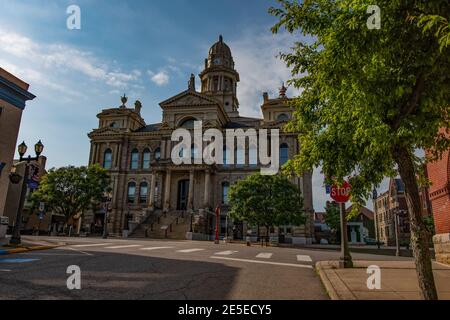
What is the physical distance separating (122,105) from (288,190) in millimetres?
35876

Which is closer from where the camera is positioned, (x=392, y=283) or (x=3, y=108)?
(x=392, y=283)

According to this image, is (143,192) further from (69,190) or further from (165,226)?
(165,226)

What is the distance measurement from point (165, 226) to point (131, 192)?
49.6ft

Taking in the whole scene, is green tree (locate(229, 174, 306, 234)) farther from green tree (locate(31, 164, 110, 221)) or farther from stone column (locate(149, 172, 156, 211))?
green tree (locate(31, 164, 110, 221))

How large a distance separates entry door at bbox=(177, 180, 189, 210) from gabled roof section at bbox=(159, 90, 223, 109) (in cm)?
1221

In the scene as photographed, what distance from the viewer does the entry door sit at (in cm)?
4762

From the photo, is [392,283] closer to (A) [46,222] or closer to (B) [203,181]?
(B) [203,181]

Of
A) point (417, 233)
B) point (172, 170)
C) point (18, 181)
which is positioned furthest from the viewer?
point (172, 170)

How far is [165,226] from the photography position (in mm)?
37688

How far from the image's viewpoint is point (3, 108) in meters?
15.7

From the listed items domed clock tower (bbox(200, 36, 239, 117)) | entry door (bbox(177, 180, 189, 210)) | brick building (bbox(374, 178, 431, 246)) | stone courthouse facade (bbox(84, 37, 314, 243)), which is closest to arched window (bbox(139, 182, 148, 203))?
stone courthouse facade (bbox(84, 37, 314, 243))

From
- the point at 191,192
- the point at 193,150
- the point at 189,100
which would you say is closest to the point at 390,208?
the point at 193,150
